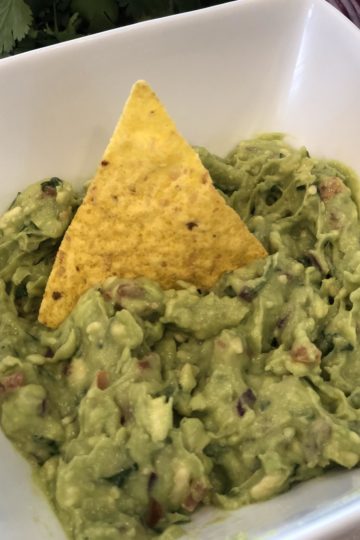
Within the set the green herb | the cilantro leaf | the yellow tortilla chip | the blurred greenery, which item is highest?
the cilantro leaf

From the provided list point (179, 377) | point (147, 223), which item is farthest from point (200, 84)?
point (179, 377)

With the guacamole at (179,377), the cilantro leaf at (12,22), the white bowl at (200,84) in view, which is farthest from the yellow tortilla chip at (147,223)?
the cilantro leaf at (12,22)

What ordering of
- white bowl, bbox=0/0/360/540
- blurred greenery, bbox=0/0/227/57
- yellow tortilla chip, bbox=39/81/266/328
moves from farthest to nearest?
blurred greenery, bbox=0/0/227/57 → white bowl, bbox=0/0/360/540 → yellow tortilla chip, bbox=39/81/266/328

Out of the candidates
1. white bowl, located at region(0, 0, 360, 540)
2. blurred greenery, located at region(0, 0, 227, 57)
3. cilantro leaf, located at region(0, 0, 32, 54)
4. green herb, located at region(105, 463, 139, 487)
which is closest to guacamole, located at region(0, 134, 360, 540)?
green herb, located at region(105, 463, 139, 487)

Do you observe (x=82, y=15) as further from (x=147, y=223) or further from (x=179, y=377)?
(x=179, y=377)

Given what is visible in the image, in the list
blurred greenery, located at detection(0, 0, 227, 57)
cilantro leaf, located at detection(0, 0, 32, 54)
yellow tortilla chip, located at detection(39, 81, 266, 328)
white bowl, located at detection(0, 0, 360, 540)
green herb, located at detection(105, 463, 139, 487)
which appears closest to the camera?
green herb, located at detection(105, 463, 139, 487)

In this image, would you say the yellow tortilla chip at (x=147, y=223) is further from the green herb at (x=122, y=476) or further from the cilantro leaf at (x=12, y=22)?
the cilantro leaf at (x=12, y=22)

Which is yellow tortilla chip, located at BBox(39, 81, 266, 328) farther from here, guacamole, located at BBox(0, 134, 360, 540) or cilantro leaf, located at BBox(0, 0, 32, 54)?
cilantro leaf, located at BBox(0, 0, 32, 54)
